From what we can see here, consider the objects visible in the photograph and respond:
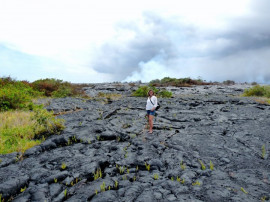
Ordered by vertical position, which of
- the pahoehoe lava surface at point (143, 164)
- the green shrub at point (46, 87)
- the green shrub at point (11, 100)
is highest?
the green shrub at point (46, 87)

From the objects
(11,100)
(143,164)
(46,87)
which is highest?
(46,87)

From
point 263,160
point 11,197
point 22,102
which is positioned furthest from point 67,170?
point 22,102

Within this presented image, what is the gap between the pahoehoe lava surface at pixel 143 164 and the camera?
13.6 ft

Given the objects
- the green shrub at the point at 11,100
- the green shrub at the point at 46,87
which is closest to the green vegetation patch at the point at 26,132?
the green shrub at the point at 11,100

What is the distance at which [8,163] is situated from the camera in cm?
541

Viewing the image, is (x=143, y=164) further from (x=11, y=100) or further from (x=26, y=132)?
(x=11, y=100)

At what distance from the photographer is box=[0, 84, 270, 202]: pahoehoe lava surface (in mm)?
4133

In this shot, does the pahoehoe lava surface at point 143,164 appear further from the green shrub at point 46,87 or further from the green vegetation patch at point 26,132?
the green shrub at point 46,87

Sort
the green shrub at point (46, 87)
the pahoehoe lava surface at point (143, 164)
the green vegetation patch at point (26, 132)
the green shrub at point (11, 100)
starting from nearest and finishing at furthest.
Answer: the pahoehoe lava surface at point (143, 164)
the green vegetation patch at point (26, 132)
the green shrub at point (11, 100)
the green shrub at point (46, 87)

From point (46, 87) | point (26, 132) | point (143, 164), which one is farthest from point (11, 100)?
point (143, 164)

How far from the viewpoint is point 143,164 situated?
209 inches

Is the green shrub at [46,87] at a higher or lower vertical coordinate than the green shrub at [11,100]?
higher

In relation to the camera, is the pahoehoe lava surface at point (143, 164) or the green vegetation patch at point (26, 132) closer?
the pahoehoe lava surface at point (143, 164)

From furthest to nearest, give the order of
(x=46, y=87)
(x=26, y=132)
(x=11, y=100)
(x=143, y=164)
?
(x=46, y=87) → (x=11, y=100) → (x=26, y=132) → (x=143, y=164)
